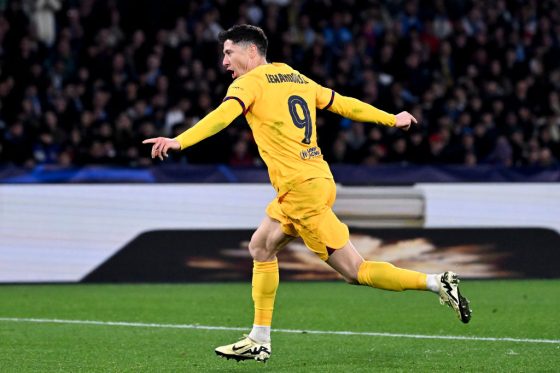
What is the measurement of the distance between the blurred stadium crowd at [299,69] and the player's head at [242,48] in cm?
775

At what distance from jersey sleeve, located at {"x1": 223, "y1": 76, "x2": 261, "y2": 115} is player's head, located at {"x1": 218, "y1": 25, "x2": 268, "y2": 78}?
15 centimetres

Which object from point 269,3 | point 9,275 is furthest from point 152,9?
point 9,275

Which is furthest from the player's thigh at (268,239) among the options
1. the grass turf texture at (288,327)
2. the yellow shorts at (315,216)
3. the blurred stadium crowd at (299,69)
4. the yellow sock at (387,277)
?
the blurred stadium crowd at (299,69)

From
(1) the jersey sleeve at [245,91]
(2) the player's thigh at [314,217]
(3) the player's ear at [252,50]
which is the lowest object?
(2) the player's thigh at [314,217]

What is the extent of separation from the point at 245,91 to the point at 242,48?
1.22 feet

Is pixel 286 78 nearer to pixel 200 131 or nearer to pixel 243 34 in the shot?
pixel 243 34

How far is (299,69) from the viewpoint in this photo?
60.0 ft

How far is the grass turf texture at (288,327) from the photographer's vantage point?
7816mm

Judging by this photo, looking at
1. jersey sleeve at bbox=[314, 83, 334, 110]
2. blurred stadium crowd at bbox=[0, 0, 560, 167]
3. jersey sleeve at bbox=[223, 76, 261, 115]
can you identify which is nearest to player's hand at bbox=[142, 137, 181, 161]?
jersey sleeve at bbox=[223, 76, 261, 115]

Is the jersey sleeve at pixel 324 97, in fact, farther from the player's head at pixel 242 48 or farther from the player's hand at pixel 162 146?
the player's hand at pixel 162 146

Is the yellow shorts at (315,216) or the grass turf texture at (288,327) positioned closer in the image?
the yellow shorts at (315,216)

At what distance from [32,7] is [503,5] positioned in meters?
8.32

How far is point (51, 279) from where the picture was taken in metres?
14.4

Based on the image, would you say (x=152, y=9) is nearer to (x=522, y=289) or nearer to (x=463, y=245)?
(x=463, y=245)
